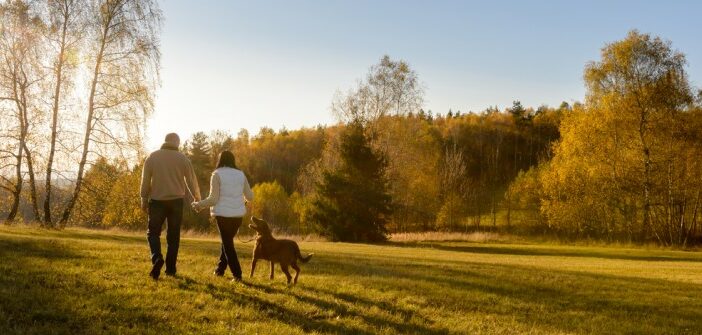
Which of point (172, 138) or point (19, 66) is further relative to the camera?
point (19, 66)

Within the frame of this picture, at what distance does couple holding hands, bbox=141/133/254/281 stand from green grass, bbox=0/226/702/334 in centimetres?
47

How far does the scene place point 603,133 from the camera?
121 ft

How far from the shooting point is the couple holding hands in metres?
8.24

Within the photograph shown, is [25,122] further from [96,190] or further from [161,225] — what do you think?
[161,225]

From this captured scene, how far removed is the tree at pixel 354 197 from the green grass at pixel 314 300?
24.1m

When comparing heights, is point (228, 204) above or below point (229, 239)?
above

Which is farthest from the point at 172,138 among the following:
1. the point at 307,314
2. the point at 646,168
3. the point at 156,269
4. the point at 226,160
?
the point at 646,168

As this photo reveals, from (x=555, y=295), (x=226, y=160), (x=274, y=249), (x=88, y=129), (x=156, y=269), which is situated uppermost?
(x=88, y=129)

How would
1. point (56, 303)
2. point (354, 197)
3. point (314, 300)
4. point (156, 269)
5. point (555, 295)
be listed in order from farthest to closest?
point (354, 197), point (555, 295), point (156, 269), point (314, 300), point (56, 303)

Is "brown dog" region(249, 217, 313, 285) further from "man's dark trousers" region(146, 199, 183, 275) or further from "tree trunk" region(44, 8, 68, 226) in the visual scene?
"tree trunk" region(44, 8, 68, 226)

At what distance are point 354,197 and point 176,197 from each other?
2917cm

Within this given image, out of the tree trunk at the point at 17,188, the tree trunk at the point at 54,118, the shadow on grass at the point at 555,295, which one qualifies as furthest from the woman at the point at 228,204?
the tree trunk at the point at 17,188

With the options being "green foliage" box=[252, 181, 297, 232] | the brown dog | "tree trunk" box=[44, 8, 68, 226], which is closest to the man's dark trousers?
the brown dog

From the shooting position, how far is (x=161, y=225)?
8195mm
